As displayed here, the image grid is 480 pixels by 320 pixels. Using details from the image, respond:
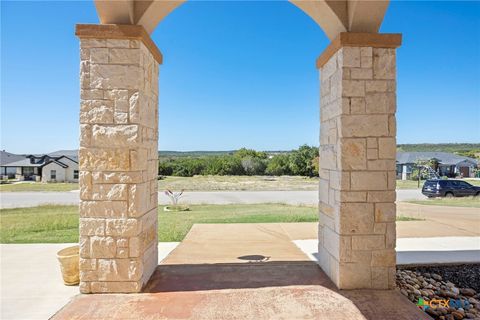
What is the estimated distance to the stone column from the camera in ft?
11.5

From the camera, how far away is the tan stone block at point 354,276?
3.55 meters

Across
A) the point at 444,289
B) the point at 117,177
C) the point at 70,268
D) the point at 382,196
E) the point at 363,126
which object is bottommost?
the point at 444,289

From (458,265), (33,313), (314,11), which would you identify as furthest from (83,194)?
(458,265)

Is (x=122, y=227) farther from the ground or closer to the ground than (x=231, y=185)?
farther from the ground

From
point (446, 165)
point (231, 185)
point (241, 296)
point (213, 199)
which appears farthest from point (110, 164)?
point (446, 165)

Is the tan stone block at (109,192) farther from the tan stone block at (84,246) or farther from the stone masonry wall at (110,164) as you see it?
the tan stone block at (84,246)

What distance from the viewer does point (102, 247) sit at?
3.42 m

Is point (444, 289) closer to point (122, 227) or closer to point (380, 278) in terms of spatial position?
point (380, 278)

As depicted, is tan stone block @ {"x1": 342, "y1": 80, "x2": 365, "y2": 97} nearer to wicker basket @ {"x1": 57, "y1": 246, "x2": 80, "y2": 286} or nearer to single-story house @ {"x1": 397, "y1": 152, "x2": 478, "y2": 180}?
wicker basket @ {"x1": 57, "y1": 246, "x2": 80, "y2": 286}

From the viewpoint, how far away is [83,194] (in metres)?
3.42

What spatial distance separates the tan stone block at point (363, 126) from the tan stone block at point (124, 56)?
2.46 meters

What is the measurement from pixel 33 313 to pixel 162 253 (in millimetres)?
2180

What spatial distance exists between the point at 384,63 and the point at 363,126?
0.79 meters

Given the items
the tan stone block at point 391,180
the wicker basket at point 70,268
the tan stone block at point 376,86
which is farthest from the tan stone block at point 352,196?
the wicker basket at point 70,268
